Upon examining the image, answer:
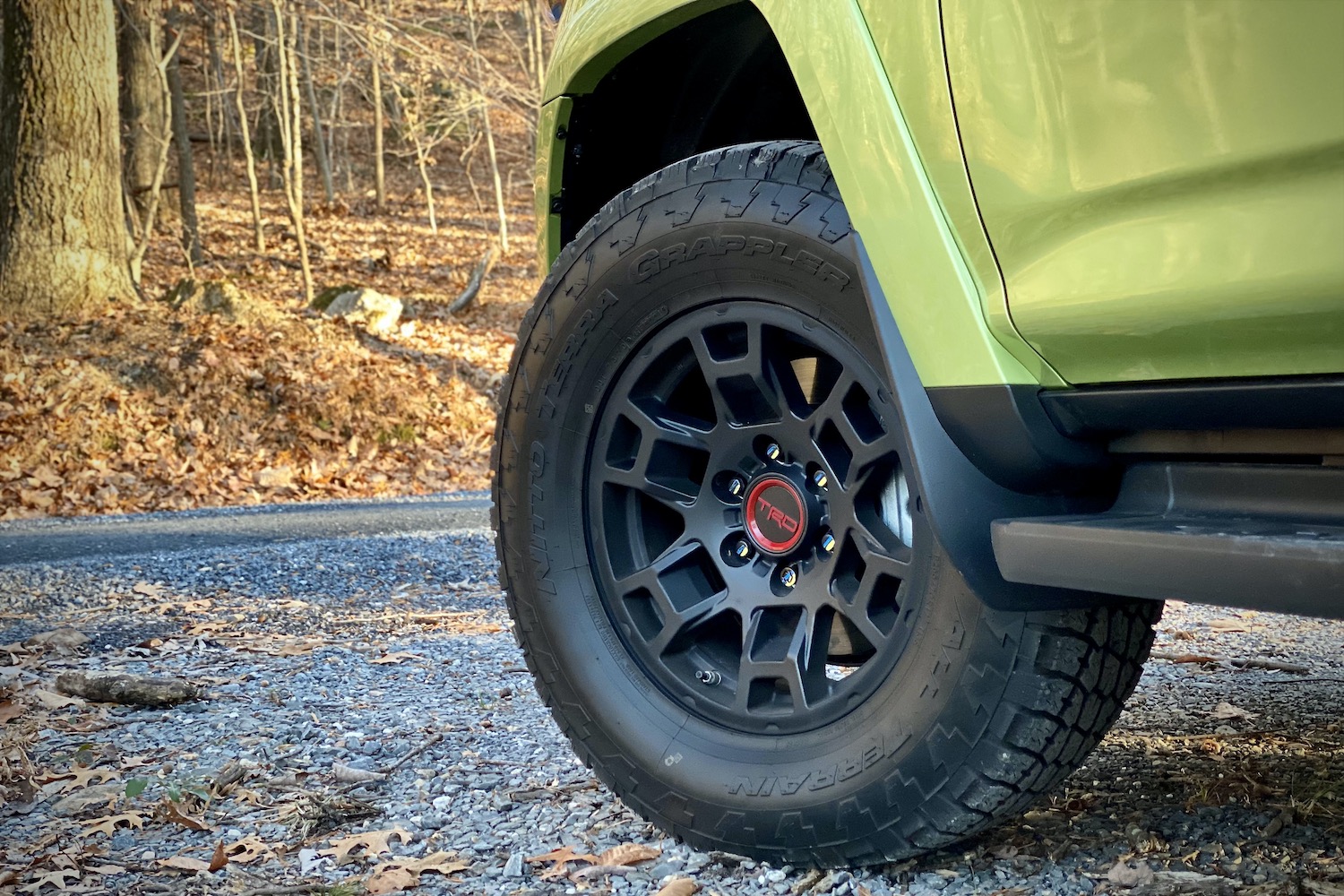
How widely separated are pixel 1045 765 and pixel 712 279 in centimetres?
100

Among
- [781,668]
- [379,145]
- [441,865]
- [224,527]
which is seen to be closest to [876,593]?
[781,668]

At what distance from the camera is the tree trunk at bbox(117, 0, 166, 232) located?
1641cm

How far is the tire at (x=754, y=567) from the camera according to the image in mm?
1773

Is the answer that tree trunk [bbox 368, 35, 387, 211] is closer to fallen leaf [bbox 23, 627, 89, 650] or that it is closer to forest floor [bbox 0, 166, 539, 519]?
forest floor [bbox 0, 166, 539, 519]

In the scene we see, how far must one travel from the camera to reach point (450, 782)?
248 cm

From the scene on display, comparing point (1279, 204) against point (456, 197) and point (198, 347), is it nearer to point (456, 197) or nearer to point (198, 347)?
point (198, 347)

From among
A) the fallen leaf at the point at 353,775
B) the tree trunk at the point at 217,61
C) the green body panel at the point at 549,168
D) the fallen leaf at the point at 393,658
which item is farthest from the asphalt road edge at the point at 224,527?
the tree trunk at the point at 217,61

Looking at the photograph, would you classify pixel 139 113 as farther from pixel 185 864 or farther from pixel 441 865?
pixel 441 865

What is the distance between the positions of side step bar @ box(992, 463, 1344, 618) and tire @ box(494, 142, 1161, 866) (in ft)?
0.70

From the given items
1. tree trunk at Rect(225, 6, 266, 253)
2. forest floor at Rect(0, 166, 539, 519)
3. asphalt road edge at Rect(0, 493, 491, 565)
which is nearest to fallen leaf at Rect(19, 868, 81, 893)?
asphalt road edge at Rect(0, 493, 491, 565)

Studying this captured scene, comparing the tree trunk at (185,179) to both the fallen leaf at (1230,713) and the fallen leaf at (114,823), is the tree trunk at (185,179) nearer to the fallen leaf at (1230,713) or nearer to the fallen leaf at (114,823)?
the fallen leaf at (114,823)

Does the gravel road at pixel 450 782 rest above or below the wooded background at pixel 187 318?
below

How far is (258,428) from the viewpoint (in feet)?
32.3

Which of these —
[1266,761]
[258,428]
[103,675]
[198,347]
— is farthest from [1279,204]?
[198,347]
